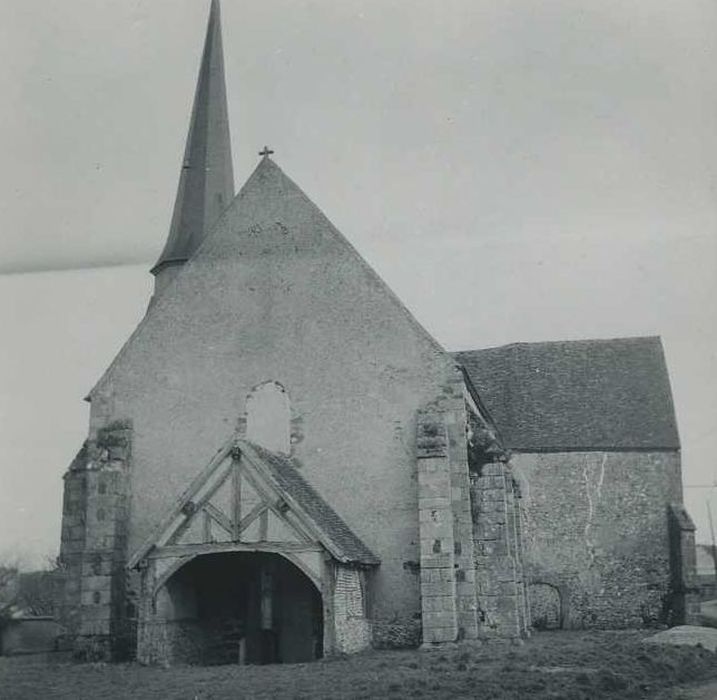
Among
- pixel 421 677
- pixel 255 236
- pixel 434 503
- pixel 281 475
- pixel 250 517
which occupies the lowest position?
pixel 421 677

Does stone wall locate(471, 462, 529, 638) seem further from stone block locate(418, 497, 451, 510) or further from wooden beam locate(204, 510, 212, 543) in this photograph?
wooden beam locate(204, 510, 212, 543)

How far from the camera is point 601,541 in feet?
92.2

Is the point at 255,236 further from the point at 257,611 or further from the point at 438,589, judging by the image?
the point at 438,589

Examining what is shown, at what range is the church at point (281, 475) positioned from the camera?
15.6m

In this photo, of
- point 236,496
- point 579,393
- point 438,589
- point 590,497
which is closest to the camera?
point 236,496

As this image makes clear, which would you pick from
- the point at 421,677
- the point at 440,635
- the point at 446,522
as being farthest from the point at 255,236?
the point at 421,677

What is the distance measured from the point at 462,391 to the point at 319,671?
21.8 feet

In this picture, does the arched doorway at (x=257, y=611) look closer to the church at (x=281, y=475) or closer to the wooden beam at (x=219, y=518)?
the church at (x=281, y=475)

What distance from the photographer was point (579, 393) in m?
30.8

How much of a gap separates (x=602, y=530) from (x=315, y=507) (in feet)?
47.5

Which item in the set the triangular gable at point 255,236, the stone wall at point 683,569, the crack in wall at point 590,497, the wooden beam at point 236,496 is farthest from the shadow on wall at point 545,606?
the wooden beam at point 236,496

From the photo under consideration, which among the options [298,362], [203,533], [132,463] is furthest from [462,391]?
[132,463]

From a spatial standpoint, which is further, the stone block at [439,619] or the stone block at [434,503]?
the stone block at [434,503]

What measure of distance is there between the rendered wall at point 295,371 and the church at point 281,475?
0.11 feet
